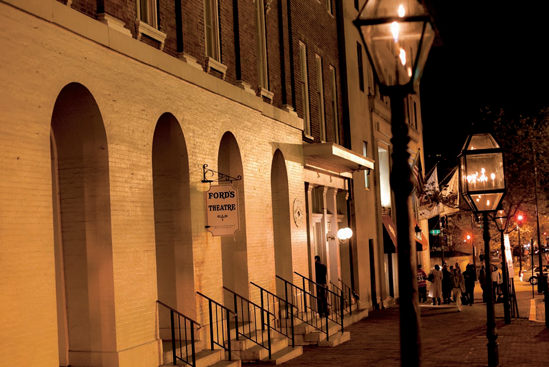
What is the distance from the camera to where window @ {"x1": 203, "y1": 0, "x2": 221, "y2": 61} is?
54.4 ft

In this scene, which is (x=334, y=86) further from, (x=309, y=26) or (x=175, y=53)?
(x=175, y=53)

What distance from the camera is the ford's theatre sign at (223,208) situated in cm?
1473

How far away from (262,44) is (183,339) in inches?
337

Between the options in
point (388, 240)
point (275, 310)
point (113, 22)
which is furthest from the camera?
point (388, 240)

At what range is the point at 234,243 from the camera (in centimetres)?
1692

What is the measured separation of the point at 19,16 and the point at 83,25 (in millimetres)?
1542

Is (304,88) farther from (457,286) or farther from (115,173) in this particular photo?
(115,173)

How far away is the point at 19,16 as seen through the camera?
9.68m

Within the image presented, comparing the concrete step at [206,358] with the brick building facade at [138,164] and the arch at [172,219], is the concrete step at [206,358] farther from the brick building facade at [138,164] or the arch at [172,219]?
the arch at [172,219]

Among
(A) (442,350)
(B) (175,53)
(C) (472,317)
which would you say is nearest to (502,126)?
(C) (472,317)

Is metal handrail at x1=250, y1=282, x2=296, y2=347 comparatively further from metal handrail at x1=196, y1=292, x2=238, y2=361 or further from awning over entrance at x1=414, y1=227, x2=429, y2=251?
awning over entrance at x1=414, y1=227, x2=429, y2=251

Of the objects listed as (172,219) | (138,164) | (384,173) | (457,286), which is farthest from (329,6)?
(138,164)

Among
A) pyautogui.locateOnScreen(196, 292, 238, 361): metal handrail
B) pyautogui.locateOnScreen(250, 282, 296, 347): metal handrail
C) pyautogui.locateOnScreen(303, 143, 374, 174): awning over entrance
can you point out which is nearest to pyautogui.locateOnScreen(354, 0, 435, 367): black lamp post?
pyautogui.locateOnScreen(196, 292, 238, 361): metal handrail

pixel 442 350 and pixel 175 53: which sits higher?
pixel 175 53
